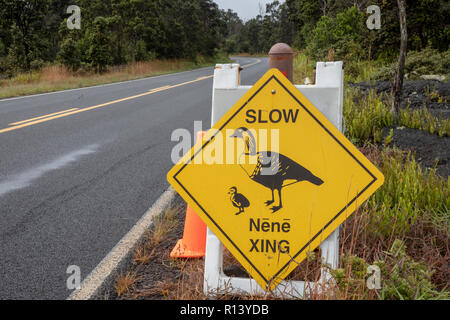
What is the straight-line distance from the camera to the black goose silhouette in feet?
7.04

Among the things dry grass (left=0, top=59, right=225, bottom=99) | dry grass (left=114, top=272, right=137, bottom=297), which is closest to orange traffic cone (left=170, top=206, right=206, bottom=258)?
dry grass (left=114, top=272, right=137, bottom=297)

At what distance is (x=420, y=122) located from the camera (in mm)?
5312

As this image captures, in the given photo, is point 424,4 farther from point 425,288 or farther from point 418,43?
point 425,288

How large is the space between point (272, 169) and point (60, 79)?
17.5 m

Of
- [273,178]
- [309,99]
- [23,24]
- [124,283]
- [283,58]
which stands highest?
[23,24]

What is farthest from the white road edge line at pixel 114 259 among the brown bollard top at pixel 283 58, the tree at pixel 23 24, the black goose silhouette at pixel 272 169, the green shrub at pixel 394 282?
the tree at pixel 23 24

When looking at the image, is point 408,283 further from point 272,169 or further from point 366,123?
point 366,123

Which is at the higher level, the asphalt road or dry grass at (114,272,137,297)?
the asphalt road

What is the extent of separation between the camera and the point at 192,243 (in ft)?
9.09

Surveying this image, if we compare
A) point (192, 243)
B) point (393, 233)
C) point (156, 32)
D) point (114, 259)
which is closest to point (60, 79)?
point (156, 32)

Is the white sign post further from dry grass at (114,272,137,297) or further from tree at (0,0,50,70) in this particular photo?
tree at (0,0,50,70)

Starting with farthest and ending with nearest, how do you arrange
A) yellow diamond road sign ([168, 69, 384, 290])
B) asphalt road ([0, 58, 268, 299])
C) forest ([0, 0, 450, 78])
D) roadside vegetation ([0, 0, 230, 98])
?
roadside vegetation ([0, 0, 230, 98]) < forest ([0, 0, 450, 78]) < asphalt road ([0, 58, 268, 299]) < yellow diamond road sign ([168, 69, 384, 290])

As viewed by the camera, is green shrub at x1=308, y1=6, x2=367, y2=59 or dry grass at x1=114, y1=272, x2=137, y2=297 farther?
green shrub at x1=308, y1=6, x2=367, y2=59

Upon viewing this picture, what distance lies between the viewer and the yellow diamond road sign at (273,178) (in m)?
2.11
